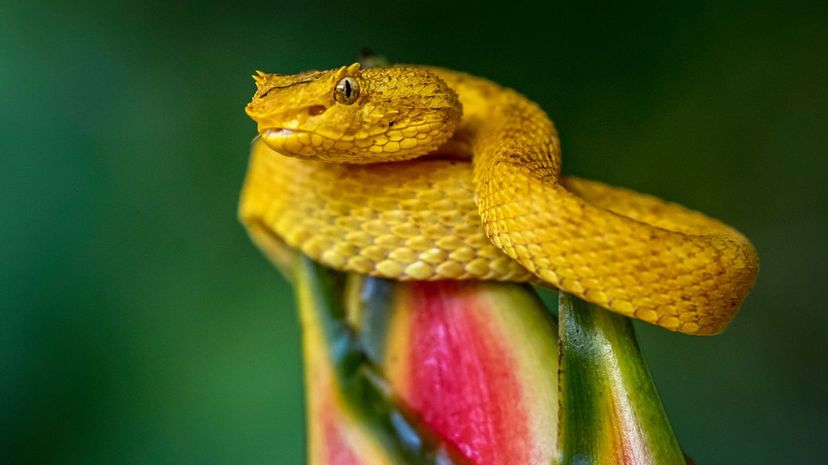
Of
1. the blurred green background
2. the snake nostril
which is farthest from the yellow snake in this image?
the blurred green background

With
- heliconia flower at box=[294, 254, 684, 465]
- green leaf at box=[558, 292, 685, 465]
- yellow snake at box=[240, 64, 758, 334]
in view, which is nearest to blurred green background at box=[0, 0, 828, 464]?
yellow snake at box=[240, 64, 758, 334]

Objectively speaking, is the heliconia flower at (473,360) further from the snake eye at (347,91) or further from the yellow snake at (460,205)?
the snake eye at (347,91)

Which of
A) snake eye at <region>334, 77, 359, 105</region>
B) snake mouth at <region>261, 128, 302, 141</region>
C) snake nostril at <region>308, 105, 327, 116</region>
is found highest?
snake eye at <region>334, 77, 359, 105</region>

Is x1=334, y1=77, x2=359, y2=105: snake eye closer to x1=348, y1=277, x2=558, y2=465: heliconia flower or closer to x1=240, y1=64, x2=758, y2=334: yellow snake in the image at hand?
x1=240, y1=64, x2=758, y2=334: yellow snake

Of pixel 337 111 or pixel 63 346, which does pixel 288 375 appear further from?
pixel 337 111

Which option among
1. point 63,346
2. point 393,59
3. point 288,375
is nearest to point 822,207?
point 393,59

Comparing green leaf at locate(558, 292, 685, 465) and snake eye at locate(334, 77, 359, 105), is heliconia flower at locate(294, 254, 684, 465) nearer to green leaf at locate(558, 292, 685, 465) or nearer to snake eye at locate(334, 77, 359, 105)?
green leaf at locate(558, 292, 685, 465)

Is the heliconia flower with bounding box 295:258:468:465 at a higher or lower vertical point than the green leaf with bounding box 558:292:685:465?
lower

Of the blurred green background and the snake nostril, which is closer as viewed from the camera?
the snake nostril
